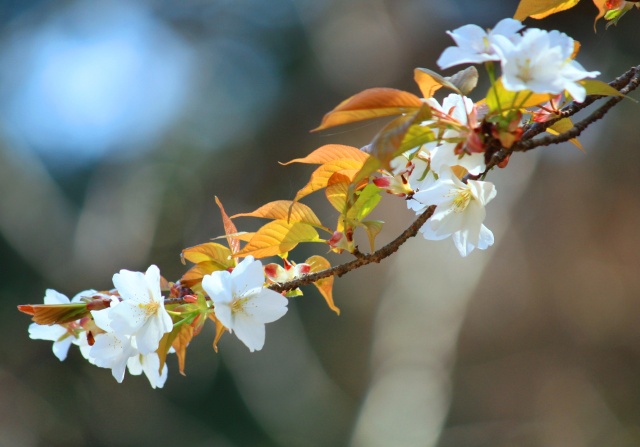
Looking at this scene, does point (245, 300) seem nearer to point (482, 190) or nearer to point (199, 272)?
point (199, 272)

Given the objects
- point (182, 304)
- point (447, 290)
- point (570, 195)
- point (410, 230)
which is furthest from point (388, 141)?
point (570, 195)

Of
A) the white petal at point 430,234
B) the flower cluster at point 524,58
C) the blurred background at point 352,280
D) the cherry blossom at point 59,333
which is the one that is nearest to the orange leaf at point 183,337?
the cherry blossom at point 59,333

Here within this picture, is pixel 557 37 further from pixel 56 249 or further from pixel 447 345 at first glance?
pixel 56 249

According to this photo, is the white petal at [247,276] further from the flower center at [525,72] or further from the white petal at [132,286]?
the flower center at [525,72]

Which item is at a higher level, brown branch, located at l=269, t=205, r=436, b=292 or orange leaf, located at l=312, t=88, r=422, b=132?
orange leaf, located at l=312, t=88, r=422, b=132

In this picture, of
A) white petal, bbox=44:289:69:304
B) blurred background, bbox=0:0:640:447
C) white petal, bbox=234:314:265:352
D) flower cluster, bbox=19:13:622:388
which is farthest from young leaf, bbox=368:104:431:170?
blurred background, bbox=0:0:640:447

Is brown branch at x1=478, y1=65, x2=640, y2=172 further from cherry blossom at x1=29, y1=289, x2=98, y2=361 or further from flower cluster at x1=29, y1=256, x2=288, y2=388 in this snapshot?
cherry blossom at x1=29, y1=289, x2=98, y2=361
